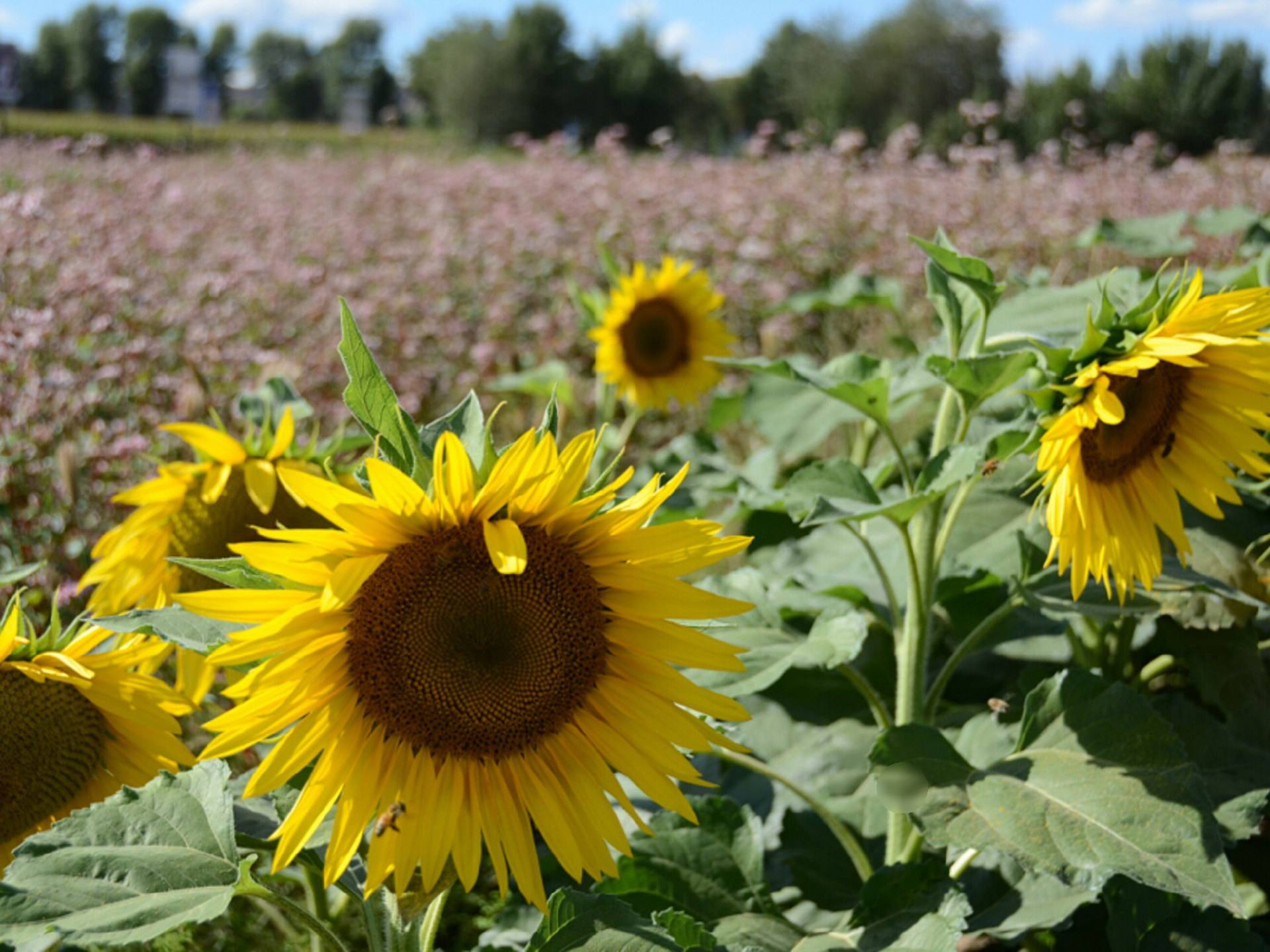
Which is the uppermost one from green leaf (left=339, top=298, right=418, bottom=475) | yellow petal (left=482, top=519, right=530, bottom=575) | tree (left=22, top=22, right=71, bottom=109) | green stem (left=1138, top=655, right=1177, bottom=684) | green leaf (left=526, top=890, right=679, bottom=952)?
tree (left=22, top=22, right=71, bottom=109)

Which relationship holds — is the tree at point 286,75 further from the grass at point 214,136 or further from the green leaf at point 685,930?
the green leaf at point 685,930

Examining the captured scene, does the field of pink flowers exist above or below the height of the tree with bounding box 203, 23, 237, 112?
below

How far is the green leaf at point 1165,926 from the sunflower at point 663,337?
1.63 m

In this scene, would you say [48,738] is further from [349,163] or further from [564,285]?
[349,163]

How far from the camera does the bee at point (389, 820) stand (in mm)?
947

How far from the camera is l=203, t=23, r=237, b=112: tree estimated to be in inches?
2714

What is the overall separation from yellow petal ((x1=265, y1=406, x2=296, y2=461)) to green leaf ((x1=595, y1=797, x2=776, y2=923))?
0.68m

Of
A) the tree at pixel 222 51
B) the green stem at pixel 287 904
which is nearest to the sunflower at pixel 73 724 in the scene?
the green stem at pixel 287 904

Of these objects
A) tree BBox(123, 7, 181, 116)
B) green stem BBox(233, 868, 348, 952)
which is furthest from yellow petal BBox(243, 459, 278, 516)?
tree BBox(123, 7, 181, 116)

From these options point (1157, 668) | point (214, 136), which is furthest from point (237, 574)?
point (214, 136)

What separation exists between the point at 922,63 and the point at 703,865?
40.9m

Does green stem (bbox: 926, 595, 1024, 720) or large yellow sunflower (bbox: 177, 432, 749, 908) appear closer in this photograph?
large yellow sunflower (bbox: 177, 432, 749, 908)

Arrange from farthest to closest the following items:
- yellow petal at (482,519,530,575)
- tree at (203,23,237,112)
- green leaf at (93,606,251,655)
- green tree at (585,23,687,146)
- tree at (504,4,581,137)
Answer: tree at (203,23,237,112) → green tree at (585,23,687,146) → tree at (504,4,581,137) → green leaf at (93,606,251,655) → yellow petal at (482,519,530,575)

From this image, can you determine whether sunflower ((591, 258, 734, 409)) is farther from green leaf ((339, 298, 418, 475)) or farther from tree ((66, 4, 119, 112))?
tree ((66, 4, 119, 112))
